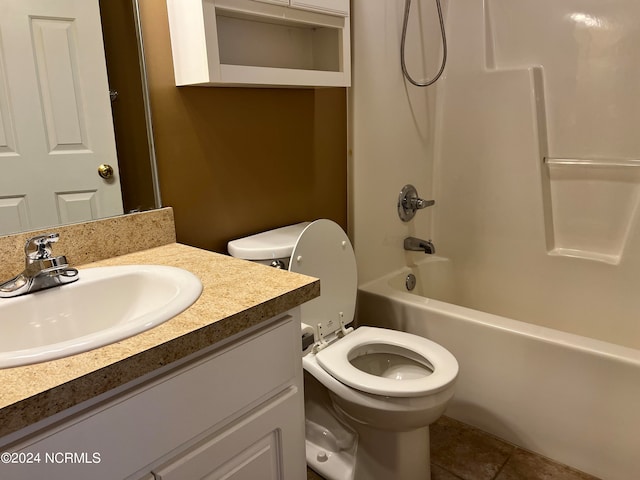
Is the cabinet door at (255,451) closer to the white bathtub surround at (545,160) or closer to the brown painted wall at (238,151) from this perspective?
the brown painted wall at (238,151)

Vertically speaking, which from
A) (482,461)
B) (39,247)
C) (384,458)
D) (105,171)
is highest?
(105,171)

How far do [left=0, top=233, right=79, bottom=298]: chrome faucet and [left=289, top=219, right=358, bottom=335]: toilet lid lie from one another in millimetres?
599

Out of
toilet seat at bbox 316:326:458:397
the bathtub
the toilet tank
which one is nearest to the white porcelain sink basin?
the toilet tank

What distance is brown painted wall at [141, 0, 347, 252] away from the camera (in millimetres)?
1294

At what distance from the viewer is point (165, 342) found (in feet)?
2.40

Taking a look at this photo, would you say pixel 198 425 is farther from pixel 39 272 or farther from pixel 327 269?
pixel 327 269

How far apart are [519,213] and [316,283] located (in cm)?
143

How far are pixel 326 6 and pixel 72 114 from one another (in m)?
0.78

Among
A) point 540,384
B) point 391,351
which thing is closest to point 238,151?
point 391,351

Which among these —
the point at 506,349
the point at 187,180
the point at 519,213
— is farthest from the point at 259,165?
the point at 519,213

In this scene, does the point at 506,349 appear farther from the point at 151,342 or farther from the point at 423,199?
the point at 151,342

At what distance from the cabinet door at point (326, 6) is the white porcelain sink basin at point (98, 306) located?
83 cm

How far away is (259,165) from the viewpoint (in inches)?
60.9

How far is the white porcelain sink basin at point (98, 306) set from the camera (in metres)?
0.86
